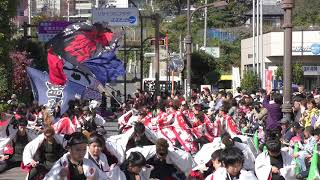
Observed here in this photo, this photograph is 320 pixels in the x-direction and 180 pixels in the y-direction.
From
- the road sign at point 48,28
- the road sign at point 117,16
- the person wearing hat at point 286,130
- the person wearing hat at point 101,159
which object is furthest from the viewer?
the road sign at point 48,28

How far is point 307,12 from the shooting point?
7131 centimetres

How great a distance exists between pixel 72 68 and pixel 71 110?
2391mm

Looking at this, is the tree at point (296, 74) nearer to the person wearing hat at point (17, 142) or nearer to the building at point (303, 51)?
the building at point (303, 51)

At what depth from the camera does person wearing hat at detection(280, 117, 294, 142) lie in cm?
1251

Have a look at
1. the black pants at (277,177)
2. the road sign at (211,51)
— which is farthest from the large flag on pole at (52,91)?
the road sign at (211,51)

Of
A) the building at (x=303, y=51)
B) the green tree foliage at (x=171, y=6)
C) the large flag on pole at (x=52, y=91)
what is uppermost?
the green tree foliage at (x=171, y=6)

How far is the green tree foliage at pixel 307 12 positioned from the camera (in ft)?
231

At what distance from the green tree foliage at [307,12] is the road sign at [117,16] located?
36.1m

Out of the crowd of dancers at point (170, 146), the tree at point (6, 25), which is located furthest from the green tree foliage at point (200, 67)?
the crowd of dancers at point (170, 146)

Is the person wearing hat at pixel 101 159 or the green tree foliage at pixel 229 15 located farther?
the green tree foliage at pixel 229 15

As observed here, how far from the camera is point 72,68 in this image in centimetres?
1847

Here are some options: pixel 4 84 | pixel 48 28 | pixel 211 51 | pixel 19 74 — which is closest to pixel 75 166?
pixel 4 84

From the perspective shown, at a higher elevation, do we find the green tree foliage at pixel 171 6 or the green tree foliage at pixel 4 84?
the green tree foliage at pixel 171 6

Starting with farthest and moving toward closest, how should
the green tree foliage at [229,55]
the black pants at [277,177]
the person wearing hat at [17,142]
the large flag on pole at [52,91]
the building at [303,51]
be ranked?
the green tree foliage at [229,55], the building at [303,51], the large flag on pole at [52,91], the person wearing hat at [17,142], the black pants at [277,177]
